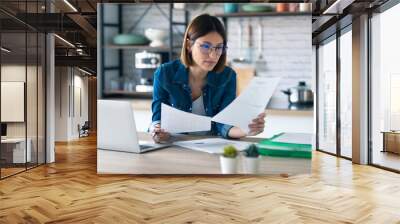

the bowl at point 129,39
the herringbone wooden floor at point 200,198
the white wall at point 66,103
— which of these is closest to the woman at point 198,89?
the bowl at point 129,39

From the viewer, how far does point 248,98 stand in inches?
167

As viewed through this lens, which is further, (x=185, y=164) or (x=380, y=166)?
(x=380, y=166)

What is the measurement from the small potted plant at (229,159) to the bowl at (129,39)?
1.35 meters

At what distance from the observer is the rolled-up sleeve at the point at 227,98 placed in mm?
4227

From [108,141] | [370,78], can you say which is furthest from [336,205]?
[370,78]

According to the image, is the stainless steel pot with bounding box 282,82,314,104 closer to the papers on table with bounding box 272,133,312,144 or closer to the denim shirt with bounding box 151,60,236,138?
the papers on table with bounding box 272,133,312,144

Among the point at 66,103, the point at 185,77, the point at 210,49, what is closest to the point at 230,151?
the point at 185,77

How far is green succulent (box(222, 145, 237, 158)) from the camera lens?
4.25m

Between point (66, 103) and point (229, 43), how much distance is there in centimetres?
987

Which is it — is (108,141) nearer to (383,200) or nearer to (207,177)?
(207,177)

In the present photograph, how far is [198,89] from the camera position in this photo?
4.26 metres

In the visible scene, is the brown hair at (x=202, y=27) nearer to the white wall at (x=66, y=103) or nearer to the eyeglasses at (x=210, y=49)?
the eyeglasses at (x=210, y=49)

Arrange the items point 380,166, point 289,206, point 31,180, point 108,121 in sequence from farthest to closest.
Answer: point 380,166 → point 31,180 → point 108,121 → point 289,206

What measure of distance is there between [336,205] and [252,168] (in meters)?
0.86
